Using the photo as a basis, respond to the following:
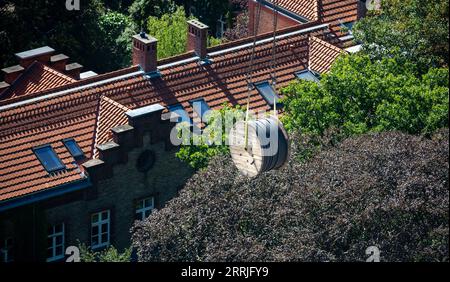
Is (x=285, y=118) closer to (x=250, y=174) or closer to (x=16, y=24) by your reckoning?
(x=250, y=174)

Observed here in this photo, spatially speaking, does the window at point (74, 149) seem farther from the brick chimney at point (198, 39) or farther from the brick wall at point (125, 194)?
the brick chimney at point (198, 39)

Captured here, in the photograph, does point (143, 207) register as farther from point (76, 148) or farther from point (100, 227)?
point (76, 148)

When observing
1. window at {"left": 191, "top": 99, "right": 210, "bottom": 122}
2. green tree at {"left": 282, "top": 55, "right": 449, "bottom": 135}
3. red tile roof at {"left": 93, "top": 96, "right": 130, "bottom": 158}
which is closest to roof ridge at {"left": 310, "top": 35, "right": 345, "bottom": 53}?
window at {"left": 191, "top": 99, "right": 210, "bottom": 122}

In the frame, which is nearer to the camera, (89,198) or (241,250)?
(241,250)

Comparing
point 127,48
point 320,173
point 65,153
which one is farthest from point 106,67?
point 320,173

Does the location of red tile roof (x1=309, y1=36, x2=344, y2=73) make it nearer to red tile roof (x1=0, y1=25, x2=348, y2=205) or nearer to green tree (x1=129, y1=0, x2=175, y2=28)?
red tile roof (x1=0, y1=25, x2=348, y2=205)

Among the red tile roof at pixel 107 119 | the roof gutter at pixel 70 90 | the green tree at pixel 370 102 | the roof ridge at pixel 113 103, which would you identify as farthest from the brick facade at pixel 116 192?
the green tree at pixel 370 102
